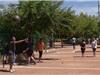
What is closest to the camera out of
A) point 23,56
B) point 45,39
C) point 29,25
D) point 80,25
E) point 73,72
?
point 73,72

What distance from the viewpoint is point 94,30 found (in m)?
84.3

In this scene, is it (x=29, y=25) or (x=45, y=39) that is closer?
(x=29, y=25)

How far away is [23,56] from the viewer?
26656mm

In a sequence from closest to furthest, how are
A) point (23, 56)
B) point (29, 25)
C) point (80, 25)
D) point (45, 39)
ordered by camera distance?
point (23, 56) → point (29, 25) → point (45, 39) → point (80, 25)

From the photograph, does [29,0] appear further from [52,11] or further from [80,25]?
[80,25]

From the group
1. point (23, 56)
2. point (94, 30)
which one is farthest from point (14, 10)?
point (94, 30)

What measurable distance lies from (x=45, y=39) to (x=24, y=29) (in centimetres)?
293

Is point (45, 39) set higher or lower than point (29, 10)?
lower

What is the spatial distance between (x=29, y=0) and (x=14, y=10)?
59.0 inches

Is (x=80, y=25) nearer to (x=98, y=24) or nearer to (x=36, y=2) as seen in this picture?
(x=98, y=24)

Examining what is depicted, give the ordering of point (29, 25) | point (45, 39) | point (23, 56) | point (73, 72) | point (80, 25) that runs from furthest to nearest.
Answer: point (80, 25) < point (45, 39) < point (29, 25) < point (23, 56) < point (73, 72)

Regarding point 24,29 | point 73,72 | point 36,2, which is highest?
point 36,2

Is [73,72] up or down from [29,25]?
down

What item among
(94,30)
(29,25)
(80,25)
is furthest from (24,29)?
(94,30)
